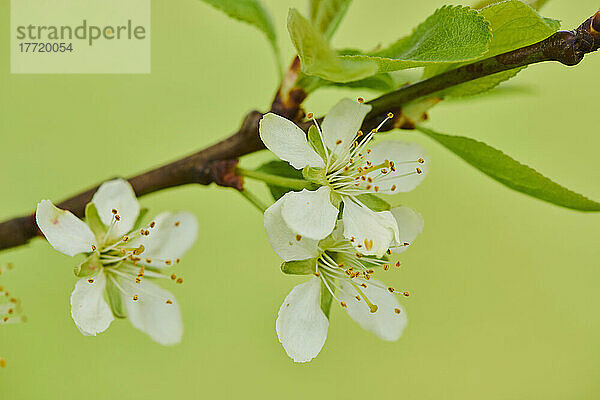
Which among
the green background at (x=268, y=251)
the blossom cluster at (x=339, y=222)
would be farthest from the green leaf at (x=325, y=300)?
the green background at (x=268, y=251)

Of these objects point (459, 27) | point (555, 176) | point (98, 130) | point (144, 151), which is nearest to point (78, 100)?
point (98, 130)

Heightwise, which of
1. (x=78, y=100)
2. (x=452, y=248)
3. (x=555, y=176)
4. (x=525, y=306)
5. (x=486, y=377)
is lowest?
(x=486, y=377)

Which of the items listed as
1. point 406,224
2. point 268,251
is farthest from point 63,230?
point 268,251

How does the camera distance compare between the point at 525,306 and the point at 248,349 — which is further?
the point at 525,306

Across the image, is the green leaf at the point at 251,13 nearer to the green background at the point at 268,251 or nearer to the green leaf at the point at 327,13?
the green leaf at the point at 327,13

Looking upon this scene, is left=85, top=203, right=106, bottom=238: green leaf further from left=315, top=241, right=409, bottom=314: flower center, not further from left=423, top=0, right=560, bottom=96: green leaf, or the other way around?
left=423, top=0, right=560, bottom=96: green leaf

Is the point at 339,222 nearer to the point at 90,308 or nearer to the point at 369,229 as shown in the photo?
the point at 369,229

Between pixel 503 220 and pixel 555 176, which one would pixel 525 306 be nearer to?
pixel 503 220
